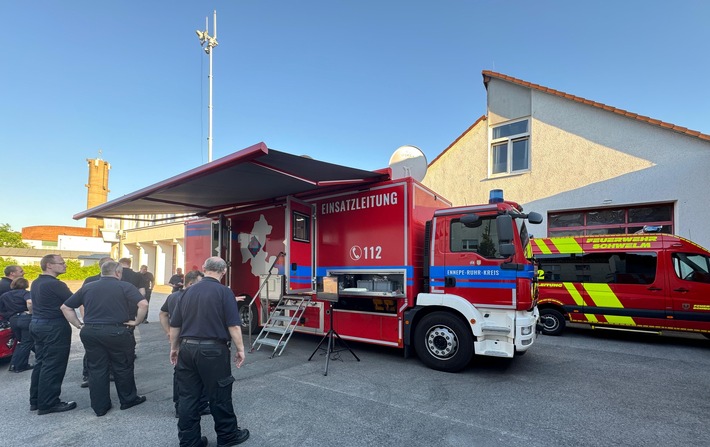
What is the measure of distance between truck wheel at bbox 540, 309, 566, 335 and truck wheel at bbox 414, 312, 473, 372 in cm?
445

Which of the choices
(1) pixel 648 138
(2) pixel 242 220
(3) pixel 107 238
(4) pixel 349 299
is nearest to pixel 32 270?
(3) pixel 107 238

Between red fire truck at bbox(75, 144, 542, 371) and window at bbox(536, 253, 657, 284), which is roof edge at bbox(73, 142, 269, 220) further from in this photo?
window at bbox(536, 253, 657, 284)

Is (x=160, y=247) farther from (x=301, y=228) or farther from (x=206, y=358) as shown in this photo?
(x=206, y=358)

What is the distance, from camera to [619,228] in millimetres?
10359

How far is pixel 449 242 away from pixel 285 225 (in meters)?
2.97

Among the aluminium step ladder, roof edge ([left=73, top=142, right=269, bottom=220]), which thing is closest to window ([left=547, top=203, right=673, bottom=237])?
the aluminium step ladder

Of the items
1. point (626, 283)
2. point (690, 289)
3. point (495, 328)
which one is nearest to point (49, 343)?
point (495, 328)

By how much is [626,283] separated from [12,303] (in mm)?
11185

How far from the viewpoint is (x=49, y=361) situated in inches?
159

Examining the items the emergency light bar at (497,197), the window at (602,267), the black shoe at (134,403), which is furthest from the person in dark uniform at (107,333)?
the window at (602,267)

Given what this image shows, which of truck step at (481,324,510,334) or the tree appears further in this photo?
the tree

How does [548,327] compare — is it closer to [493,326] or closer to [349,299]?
[493,326]

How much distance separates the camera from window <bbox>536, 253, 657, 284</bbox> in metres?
7.67

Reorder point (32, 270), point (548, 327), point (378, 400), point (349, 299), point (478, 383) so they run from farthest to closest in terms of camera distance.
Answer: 1. point (32, 270)
2. point (548, 327)
3. point (349, 299)
4. point (478, 383)
5. point (378, 400)
